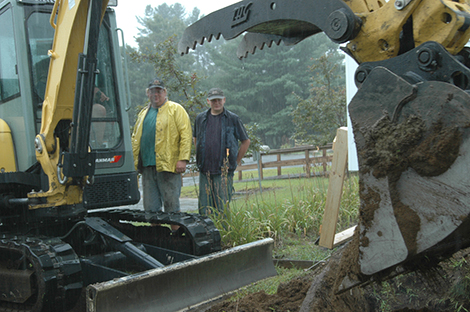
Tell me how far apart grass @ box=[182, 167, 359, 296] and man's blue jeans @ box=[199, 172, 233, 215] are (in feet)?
0.51

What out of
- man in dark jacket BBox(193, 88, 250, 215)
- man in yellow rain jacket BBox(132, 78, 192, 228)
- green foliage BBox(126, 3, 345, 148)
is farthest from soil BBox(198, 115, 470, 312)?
green foliage BBox(126, 3, 345, 148)

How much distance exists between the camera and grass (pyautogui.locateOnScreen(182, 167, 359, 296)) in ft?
16.2

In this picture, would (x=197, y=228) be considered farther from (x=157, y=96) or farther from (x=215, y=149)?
(x=157, y=96)

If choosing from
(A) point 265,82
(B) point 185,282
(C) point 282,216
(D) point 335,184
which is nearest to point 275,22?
(B) point 185,282

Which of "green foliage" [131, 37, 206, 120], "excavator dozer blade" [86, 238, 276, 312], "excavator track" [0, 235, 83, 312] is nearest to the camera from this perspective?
"excavator dozer blade" [86, 238, 276, 312]

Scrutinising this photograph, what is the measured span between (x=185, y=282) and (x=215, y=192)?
2.09m

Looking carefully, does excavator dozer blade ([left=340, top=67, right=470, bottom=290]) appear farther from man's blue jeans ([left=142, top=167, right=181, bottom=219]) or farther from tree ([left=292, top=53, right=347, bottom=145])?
tree ([left=292, top=53, right=347, bottom=145])

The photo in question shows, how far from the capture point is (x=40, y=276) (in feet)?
11.0

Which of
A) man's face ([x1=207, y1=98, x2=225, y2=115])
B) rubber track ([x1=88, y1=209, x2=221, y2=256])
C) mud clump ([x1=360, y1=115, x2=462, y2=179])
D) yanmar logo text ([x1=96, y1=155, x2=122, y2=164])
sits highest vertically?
man's face ([x1=207, y1=98, x2=225, y2=115])

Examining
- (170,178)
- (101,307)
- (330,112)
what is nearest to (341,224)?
(170,178)

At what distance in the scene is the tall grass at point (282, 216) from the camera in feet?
16.9

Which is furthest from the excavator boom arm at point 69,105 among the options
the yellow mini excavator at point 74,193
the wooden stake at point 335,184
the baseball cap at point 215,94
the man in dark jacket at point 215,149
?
the wooden stake at point 335,184

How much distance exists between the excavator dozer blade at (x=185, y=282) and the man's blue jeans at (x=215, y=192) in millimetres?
1085

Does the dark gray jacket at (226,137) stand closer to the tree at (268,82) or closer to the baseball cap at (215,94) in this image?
the baseball cap at (215,94)
